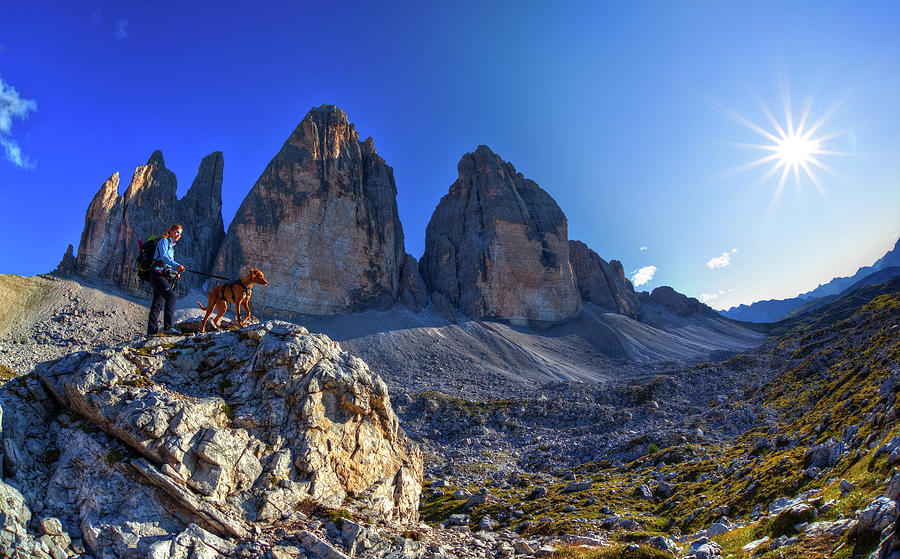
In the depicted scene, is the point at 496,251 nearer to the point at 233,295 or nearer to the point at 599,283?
the point at 599,283

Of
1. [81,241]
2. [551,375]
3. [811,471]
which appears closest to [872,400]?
[811,471]

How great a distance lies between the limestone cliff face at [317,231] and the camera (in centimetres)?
10488

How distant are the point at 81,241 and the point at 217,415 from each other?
104m

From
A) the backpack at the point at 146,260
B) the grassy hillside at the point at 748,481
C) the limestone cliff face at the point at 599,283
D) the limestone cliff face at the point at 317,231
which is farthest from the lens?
the limestone cliff face at the point at 599,283

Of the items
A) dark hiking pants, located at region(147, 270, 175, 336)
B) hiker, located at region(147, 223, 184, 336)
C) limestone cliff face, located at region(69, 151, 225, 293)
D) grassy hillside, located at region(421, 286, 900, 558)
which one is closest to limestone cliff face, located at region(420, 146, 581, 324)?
limestone cliff face, located at region(69, 151, 225, 293)

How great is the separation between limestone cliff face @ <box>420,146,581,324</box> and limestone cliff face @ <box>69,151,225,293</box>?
204 feet

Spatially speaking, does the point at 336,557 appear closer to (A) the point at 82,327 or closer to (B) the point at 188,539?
(B) the point at 188,539

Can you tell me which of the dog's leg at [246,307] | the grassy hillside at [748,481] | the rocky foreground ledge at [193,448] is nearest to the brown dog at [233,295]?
the dog's leg at [246,307]

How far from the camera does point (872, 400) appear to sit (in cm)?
2067

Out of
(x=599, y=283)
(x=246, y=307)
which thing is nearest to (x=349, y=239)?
(x=246, y=307)

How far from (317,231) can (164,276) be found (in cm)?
9790

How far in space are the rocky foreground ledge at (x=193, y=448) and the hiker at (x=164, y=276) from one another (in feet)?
6.97

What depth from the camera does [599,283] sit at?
169375 millimetres

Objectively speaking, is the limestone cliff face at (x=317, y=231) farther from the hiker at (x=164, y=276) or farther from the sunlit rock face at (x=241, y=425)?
the sunlit rock face at (x=241, y=425)
